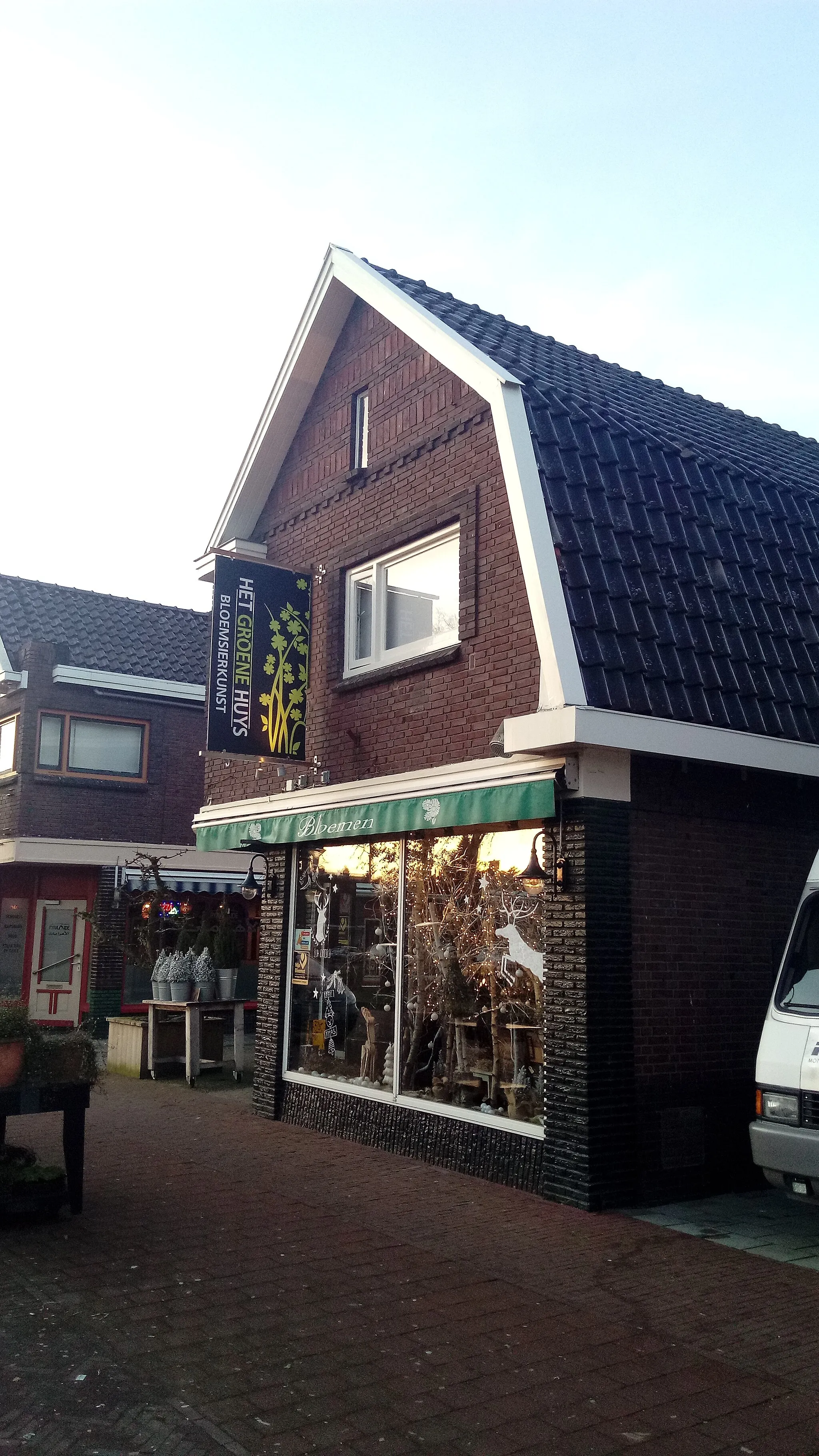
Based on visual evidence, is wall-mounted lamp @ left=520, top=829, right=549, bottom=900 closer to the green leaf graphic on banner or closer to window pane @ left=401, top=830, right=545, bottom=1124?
window pane @ left=401, top=830, right=545, bottom=1124

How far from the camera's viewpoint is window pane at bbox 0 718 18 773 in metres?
21.3

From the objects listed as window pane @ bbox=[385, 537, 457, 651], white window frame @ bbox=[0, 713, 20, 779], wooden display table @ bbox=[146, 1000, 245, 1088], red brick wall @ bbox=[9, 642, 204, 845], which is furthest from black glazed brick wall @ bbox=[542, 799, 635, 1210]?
white window frame @ bbox=[0, 713, 20, 779]

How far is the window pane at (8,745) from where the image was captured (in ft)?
70.0

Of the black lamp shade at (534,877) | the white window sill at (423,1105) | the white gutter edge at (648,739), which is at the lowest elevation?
the white window sill at (423,1105)

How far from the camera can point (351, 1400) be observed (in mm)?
4902

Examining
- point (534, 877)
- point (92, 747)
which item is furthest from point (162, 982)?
point (92, 747)

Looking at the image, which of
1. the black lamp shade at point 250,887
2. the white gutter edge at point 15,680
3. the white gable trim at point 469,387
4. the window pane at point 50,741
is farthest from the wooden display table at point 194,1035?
the white gutter edge at point 15,680

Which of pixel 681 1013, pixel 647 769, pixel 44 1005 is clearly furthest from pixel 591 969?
pixel 44 1005

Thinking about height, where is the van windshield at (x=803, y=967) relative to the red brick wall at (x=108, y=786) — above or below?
below

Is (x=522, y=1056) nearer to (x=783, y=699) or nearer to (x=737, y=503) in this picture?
(x=783, y=699)

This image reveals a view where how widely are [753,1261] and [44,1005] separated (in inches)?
687

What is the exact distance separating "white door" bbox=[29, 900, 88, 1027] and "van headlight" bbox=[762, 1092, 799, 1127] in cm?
1684

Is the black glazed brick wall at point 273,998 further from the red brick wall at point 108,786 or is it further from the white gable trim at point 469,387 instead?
the red brick wall at point 108,786

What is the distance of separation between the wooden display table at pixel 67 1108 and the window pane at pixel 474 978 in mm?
3070
